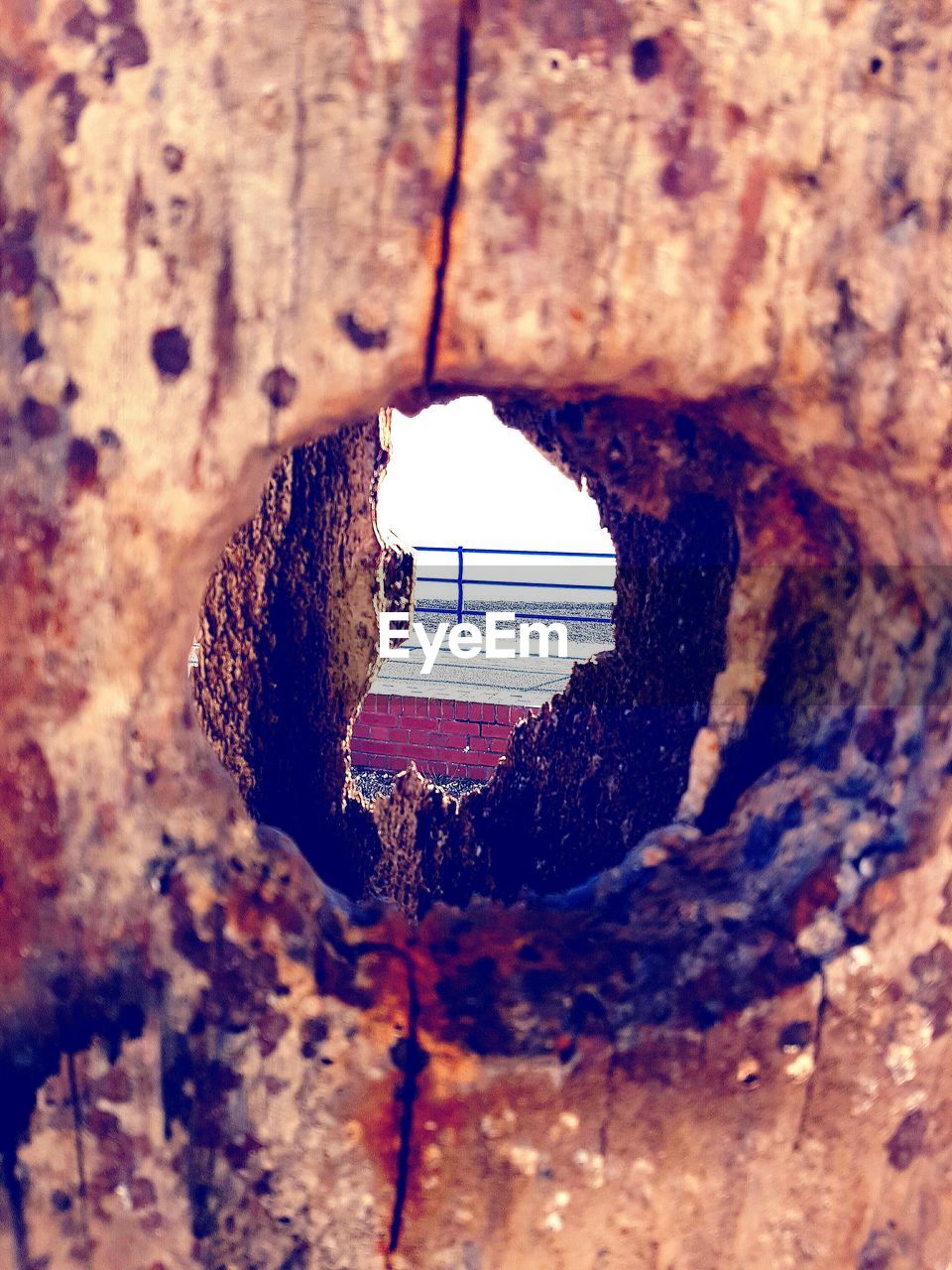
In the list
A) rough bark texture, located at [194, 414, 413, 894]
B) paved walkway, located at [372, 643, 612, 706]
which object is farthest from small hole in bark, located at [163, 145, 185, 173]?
paved walkway, located at [372, 643, 612, 706]

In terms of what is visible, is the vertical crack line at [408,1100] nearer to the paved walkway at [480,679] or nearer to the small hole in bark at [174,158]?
the small hole in bark at [174,158]

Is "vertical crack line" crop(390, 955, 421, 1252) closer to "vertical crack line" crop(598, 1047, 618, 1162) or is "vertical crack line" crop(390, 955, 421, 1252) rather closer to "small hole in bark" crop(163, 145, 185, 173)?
"vertical crack line" crop(598, 1047, 618, 1162)

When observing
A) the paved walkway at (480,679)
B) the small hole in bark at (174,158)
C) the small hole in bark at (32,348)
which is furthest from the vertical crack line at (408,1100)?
the paved walkway at (480,679)

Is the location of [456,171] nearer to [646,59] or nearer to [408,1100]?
[646,59]

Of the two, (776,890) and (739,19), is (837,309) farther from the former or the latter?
(776,890)

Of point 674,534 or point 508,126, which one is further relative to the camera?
point 674,534

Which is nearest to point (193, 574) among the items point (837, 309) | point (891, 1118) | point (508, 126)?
point (508, 126)

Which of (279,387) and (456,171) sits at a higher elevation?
(456,171)

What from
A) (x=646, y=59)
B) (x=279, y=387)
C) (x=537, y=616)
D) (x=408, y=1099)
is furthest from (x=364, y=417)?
(x=537, y=616)
